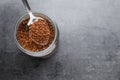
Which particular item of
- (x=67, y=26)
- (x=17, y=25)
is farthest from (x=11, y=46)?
(x=67, y=26)

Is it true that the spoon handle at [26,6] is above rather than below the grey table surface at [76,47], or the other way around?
above

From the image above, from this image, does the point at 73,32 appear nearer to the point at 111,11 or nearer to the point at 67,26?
the point at 67,26

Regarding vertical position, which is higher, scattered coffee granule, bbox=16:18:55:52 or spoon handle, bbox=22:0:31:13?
spoon handle, bbox=22:0:31:13

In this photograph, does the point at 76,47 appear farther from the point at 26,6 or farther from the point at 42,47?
the point at 26,6
